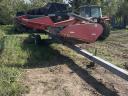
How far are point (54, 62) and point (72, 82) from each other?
2.35 metres

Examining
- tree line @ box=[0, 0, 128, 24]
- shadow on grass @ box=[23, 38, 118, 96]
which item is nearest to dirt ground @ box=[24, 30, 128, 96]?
shadow on grass @ box=[23, 38, 118, 96]

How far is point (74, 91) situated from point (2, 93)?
4.33ft

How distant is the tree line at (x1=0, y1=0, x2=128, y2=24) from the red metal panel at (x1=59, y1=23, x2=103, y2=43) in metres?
18.8

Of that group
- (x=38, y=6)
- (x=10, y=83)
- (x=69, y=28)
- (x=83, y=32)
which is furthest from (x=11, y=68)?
(x=38, y=6)

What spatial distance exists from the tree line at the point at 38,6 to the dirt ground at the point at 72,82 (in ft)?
67.4

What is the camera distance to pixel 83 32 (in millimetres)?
9203

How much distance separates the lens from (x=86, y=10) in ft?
56.5

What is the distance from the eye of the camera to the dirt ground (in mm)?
5996

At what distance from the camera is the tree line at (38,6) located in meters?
31.1

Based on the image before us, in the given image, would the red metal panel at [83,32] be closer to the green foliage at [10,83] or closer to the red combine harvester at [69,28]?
the red combine harvester at [69,28]

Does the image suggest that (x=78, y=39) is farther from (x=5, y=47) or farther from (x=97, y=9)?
(x=97, y=9)

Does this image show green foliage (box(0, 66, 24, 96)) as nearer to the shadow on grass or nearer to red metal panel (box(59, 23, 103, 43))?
the shadow on grass

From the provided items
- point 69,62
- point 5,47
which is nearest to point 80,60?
point 69,62

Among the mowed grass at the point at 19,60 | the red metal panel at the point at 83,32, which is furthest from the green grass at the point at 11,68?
the red metal panel at the point at 83,32
